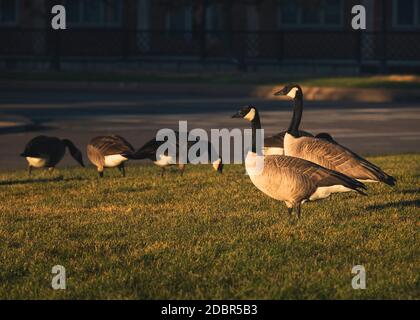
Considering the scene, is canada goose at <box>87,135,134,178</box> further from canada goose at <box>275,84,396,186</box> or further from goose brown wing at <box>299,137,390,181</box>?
goose brown wing at <box>299,137,390,181</box>

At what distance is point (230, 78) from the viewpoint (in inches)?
1388

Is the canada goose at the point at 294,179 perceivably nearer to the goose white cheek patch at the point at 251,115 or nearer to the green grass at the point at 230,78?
the goose white cheek patch at the point at 251,115

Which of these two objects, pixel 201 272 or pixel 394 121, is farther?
pixel 394 121

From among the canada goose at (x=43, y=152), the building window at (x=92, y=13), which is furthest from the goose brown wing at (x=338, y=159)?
the building window at (x=92, y=13)

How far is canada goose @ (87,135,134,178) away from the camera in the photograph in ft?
45.0

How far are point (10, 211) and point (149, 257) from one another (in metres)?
2.99

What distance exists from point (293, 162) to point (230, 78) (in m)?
25.1

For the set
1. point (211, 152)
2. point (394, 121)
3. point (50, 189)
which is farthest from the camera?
point (394, 121)

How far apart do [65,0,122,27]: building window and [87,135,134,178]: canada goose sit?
106 ft

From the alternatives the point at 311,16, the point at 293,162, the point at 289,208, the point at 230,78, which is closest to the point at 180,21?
the point at 311,16

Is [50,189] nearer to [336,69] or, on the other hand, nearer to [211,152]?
[211,152]

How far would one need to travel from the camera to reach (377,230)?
10094 mm
